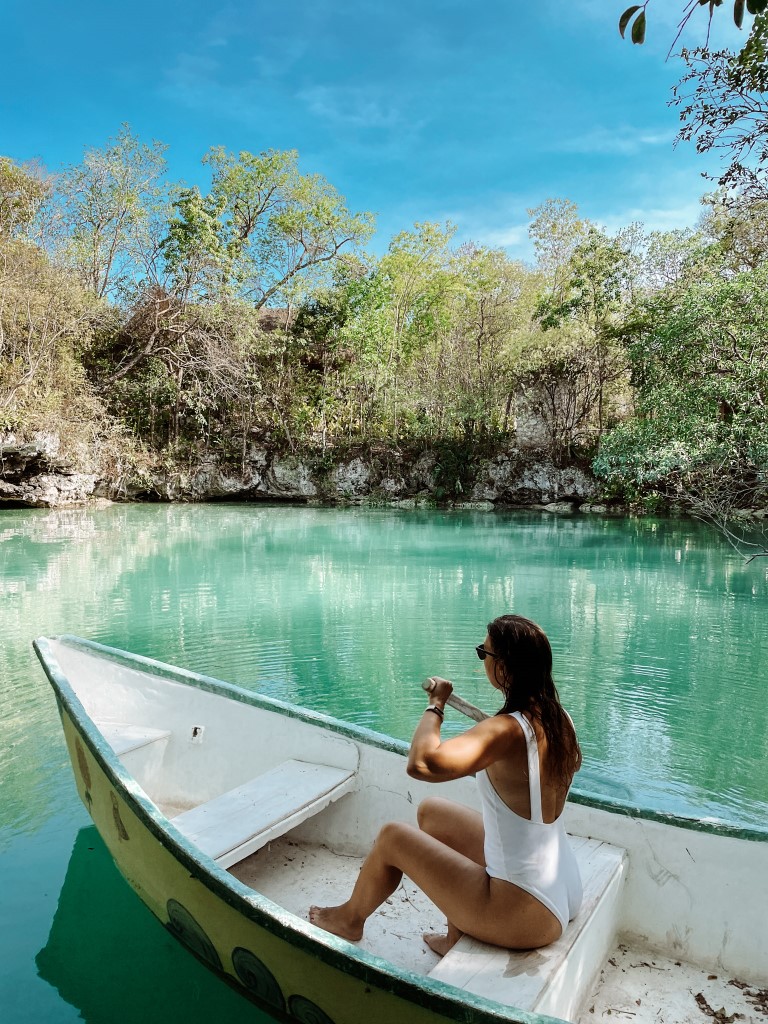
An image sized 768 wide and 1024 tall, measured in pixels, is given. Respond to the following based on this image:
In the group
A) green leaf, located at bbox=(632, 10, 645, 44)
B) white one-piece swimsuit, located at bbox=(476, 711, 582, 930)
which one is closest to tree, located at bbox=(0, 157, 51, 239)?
green leaf, located at bbox=(632, 10, 645, 44)

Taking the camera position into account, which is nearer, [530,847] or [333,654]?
[530,847]

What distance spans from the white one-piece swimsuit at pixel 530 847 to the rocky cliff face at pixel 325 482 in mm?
18853

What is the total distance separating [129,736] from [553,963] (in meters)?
2.15

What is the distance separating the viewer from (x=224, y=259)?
2153cm

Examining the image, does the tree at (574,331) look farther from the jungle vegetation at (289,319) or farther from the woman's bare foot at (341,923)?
the woman's bare foot at (341,923)

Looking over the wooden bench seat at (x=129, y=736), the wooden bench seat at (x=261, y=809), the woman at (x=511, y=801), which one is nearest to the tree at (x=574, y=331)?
the wooden bench seat at (x=129, y=736)

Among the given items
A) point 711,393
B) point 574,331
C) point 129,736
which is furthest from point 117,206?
point 129,736

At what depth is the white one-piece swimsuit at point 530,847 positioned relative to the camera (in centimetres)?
169

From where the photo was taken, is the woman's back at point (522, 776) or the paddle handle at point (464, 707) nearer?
the woman's back at point (522, 776)

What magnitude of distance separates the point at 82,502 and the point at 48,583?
1196 cm

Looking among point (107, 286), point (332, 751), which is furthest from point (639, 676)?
point (107, 286)

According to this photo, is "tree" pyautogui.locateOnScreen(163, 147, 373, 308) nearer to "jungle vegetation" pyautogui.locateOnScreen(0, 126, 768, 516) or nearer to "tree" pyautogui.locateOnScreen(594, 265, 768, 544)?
"jungle vegetation" pyautogui.locateOnScreen(0, 126, 768, 516)

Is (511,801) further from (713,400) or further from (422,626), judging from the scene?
(713,400)

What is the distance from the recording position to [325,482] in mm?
23625
